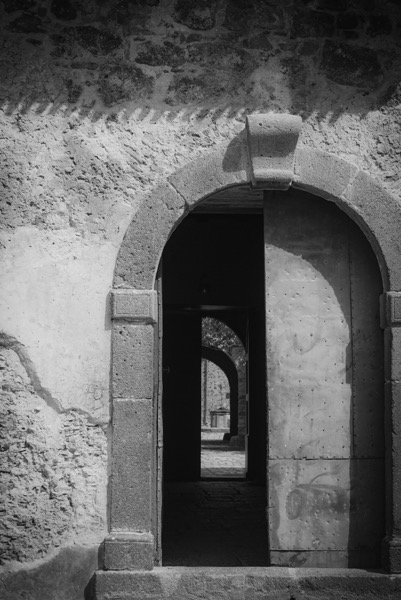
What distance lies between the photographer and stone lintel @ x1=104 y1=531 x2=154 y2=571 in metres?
4.08

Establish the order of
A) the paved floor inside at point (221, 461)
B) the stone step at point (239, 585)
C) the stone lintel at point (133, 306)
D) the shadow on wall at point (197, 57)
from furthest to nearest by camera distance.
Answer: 1. the paved floor inside at point (221, 461)
2. the shadow on wall at point (197, 57)
3. the stone lintel at point (133, 306)
4. the stone step at point (239, 585)

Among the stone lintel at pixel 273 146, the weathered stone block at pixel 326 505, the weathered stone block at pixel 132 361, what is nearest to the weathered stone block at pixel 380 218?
the stone lintel at pixel 273 146

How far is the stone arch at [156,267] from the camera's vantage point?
164 inches

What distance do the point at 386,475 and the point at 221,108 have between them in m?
Answer: 2.56

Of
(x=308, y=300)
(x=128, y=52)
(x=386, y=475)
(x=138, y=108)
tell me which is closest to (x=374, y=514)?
(x=386, y=475)

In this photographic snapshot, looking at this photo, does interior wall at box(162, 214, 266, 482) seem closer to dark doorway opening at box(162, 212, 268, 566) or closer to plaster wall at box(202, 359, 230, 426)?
dark doorway opening at box(162, 212, 268, 566)

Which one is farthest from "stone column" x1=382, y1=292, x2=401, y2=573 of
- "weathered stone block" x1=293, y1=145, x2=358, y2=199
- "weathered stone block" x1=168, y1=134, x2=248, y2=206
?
"weathered stone block" x1=168, y1=134, x2=248, y2=206

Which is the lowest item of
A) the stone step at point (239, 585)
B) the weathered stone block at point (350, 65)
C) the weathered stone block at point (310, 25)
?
the stone step at point (239, 585)

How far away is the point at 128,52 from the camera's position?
4.49 m

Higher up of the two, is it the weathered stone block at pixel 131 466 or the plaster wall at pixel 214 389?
the weathered stone block at pixel 131 466

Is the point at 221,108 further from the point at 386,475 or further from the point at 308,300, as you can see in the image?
the point at 386,475

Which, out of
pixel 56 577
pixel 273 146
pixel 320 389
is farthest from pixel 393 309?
pixel 56 577

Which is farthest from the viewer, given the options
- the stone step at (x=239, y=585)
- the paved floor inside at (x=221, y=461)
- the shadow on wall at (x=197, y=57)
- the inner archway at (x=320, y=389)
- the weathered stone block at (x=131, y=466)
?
the paved floor inside at (x=221, y=461)

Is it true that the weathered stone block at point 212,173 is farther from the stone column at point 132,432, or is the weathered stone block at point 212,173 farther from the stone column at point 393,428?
the stone column at point 393,428
